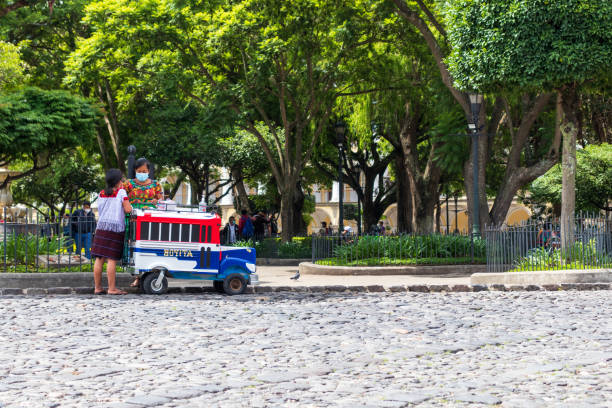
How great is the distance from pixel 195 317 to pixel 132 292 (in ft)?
11.8

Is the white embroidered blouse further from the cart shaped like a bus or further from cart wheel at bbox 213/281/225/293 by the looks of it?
cart wheel at bbox 213/281/225/293

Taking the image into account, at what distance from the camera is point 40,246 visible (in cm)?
1450

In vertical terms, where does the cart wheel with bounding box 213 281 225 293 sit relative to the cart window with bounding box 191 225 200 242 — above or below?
below

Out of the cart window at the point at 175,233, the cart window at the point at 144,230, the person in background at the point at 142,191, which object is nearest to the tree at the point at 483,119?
the cart window at the point at 175,233

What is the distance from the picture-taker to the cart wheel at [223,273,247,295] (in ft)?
43.0

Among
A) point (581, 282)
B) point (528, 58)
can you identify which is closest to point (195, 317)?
point (581, 282)

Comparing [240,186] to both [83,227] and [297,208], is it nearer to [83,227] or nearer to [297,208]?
[297,208]

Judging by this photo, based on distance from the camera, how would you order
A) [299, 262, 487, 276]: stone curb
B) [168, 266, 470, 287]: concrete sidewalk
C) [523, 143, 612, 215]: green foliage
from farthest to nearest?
[523, 143, 612, 215]: green foliage
[299, 262, 487, 276]: stone curb
[168, 266, 470, 287]: concrete sidewalk

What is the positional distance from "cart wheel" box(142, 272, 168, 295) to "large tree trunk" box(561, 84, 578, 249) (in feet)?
24.8

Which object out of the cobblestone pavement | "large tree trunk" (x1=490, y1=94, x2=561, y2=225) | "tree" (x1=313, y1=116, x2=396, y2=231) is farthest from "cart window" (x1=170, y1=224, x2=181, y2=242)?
"tree" (x1=313, y1=116, x2=396, y2=231)

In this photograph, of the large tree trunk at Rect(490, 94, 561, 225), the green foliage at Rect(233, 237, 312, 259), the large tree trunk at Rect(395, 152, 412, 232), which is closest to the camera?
the large tree trunk at Rect(490, 94, 561, 225)

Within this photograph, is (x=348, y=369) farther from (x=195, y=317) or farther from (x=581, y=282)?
(x=581, y=282)

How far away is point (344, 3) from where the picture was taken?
23.1 m

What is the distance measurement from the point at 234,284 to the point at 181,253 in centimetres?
99
